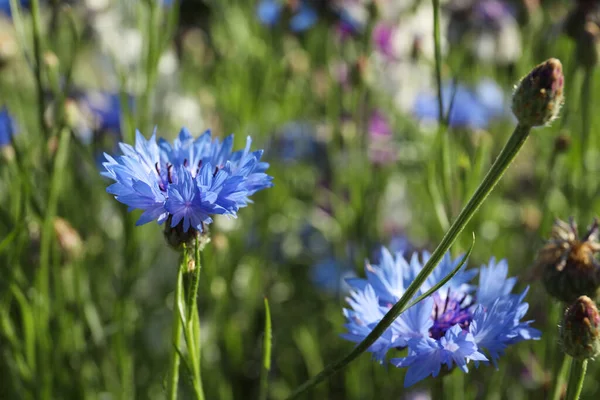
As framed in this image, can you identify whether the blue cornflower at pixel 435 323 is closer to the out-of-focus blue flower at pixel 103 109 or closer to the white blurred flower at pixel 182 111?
the out-of-focus blue flower at pixel 103 109

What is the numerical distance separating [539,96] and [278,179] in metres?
0.72

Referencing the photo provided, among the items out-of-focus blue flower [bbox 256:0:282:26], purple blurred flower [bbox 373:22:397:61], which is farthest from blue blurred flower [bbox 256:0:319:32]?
purple blurred flower [bbox 373:22:397:61]

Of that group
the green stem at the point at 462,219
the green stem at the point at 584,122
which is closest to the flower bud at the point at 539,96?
the green stem at the point at 462,219

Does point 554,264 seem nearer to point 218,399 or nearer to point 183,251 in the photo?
point 183,251

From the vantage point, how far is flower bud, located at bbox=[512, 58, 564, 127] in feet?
1.25

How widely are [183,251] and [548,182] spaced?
1.67ft

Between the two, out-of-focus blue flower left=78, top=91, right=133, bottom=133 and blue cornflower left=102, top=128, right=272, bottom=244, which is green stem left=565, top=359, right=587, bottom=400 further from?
out-of-focus blue flower left=78, top=91, right=133, bottom=133

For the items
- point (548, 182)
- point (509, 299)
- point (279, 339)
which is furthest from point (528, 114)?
point (279, 339)

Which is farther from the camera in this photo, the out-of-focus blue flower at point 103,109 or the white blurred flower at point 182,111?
the white blurred flower at point 182,111

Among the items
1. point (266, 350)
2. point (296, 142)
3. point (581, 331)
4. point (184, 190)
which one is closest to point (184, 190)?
point (184, 190)

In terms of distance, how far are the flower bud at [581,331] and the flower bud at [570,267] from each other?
0.28ft

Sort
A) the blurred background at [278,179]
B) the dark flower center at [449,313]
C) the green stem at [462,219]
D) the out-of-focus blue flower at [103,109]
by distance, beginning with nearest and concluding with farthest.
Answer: the green stem at [462,219] → the dark flower center at [449,313] → the blurred background at [278,179] → the out-of-focus blue flower at [103,109]

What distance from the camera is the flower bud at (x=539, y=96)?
381mm

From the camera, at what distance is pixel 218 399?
3.09ft
